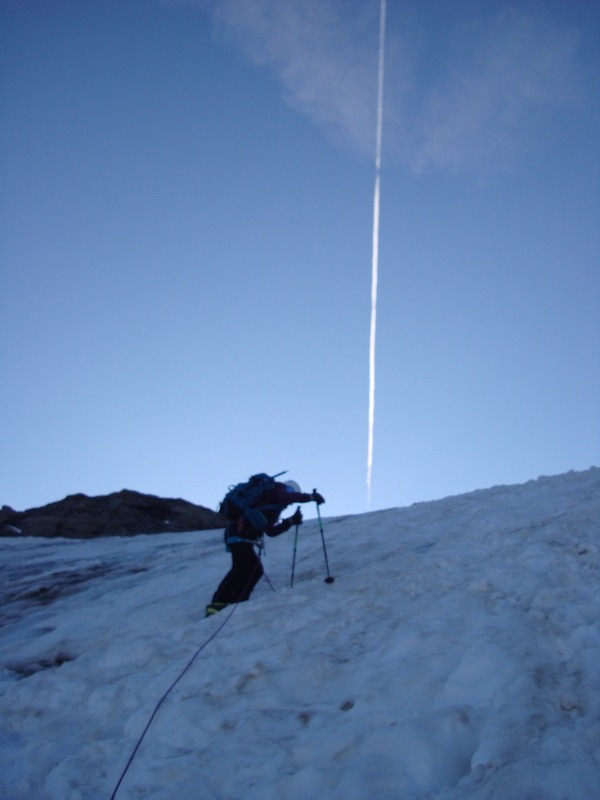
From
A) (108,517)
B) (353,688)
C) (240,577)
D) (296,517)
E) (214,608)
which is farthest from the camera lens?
(108,517)

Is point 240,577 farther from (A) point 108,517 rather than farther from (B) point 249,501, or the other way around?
(A) point 108,517

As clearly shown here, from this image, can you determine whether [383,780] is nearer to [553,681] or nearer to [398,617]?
[553,681]

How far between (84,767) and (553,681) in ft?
12.2

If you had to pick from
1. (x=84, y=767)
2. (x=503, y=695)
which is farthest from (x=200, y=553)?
(x=503, y=695)

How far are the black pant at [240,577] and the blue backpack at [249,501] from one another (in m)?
0.42

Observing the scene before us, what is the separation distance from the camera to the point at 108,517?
2972 cm

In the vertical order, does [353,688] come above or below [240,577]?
below

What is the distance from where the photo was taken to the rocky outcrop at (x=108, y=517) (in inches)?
1103

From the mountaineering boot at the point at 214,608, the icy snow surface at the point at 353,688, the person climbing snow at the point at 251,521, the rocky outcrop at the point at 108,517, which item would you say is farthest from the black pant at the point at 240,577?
the rocky outcrop at the point at 108,517

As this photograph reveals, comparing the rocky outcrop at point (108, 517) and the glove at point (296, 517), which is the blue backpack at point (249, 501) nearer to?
the glove at point (296, 517)

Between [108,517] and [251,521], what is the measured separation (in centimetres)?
2292

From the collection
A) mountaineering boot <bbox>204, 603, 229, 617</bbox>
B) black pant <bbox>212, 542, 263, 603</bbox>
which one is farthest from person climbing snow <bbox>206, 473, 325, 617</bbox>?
mountaineering boot <bbox>204, 603, 229, 617</bbox>

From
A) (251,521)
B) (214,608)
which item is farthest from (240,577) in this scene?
(251,521)

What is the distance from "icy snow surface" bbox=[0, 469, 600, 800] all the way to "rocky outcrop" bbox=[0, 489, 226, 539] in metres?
19.8
